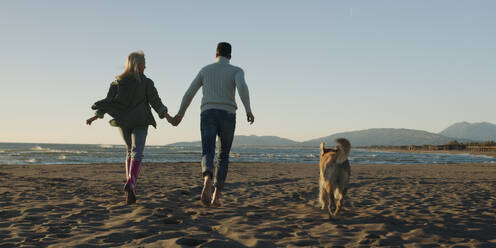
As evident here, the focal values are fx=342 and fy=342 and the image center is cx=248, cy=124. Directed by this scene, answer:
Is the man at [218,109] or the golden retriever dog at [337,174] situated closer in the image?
the golden retriever dog at [337,174]

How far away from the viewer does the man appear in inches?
191

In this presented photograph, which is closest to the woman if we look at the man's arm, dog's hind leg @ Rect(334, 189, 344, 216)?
the man's arm

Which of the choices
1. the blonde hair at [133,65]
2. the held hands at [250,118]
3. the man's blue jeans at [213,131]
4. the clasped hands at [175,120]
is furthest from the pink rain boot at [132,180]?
the held hands at [250,118]

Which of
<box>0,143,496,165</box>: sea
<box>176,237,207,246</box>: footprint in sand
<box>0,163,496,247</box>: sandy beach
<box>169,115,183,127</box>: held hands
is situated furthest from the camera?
<box>0,143,496,165</box>: sea

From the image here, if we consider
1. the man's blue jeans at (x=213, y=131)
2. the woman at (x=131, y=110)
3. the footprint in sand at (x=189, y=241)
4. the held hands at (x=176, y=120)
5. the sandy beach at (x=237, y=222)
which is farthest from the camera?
the held hands at (x=176, y=120)

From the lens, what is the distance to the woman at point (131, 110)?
4.96 metres

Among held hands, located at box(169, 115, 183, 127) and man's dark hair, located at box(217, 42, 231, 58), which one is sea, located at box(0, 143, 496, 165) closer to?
held hands, located at box(169, 115, 183, 127)

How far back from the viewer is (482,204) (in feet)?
18.9

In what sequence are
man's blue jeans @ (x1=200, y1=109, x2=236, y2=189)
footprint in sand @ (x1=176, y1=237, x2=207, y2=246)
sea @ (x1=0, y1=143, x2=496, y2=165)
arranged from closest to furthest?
footprint in sand @ (x1=176, y1=237, x2=207, y2=246)
man's blue jeans @ (x1=200, y1=109, x2=236, y2=189)
sea @ (x1=0, y1=143, x2=496, y2=165)

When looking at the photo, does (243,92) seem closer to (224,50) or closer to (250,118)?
(250,118)

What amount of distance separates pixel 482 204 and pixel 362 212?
254cm

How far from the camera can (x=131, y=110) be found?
500cm

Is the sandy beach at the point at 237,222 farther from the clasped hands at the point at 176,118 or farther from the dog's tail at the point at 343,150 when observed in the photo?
the clasped hands at the point at 176,118

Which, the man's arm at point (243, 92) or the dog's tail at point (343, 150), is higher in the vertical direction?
the man's arm at point (243, 92)
